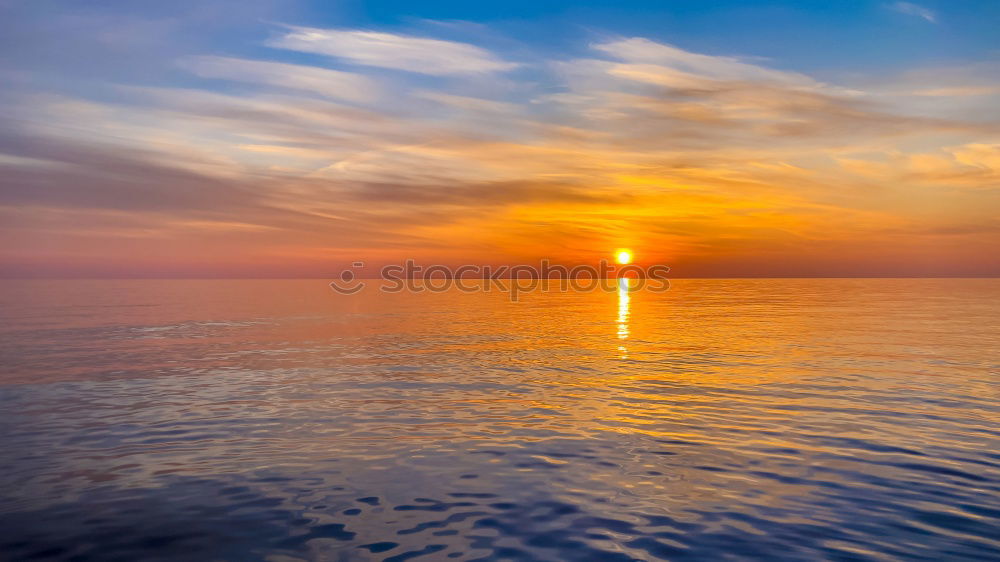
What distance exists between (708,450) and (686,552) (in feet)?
20.7

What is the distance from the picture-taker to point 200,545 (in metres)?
10.7

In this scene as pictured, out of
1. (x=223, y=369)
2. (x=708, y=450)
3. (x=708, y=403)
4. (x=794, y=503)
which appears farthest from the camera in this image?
(x=223, y=369)

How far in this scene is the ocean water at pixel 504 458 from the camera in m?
10.8

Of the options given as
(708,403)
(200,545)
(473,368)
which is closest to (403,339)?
(473,368)

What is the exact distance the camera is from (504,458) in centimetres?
1575

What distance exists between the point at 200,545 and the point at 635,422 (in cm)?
1252

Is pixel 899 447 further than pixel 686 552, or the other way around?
pixel 899 447

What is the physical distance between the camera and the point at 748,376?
2819cm

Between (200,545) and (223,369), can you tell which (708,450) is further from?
(223,369)

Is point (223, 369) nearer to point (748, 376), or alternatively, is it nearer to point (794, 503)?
point (748, 376)

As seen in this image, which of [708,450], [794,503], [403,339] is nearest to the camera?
[794,503]

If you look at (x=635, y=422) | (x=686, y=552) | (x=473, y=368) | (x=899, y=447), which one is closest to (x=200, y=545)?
(x=686, y=552)

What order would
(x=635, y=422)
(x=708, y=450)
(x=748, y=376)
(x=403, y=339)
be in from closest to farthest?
1. (x=708, y=450)
2. (x=635, y=422)
3. (x=748, y=376)
4. (x=403, y=339)

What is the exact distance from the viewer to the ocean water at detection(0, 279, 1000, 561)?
10.8 meters
